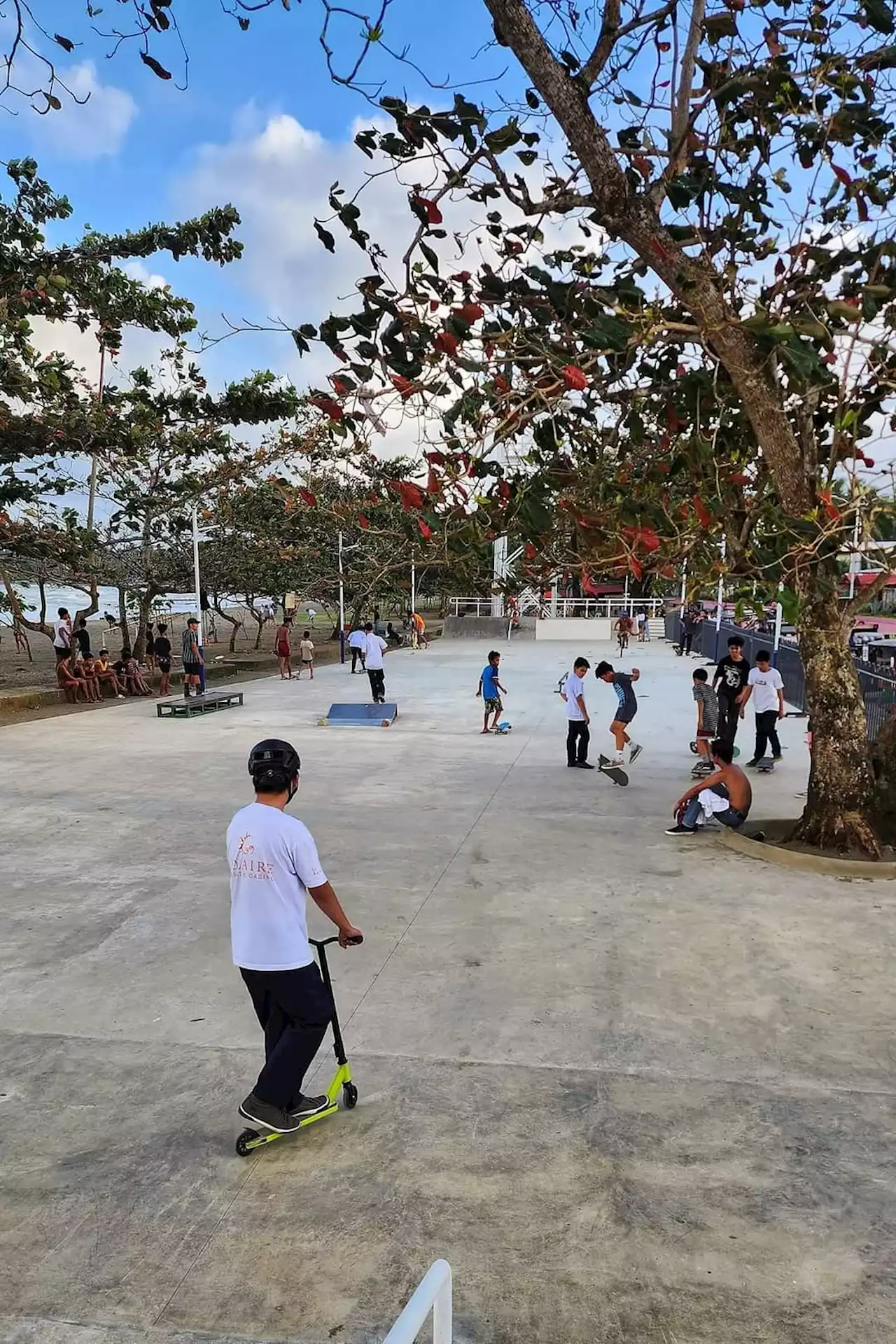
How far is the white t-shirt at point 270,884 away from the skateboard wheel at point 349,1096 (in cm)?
68

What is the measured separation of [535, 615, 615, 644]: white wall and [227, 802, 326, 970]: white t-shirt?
34.6 meters

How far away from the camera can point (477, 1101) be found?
3557mm

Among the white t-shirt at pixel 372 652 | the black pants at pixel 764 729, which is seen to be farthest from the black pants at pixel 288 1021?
the white t-shirt at pixel 372 652

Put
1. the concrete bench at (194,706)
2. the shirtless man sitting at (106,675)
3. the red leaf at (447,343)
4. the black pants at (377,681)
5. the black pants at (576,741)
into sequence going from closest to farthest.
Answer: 1. the red leaf at (447,343)
2. the black pants at (576,741)
3. the concrete bench at (194,706)
4. the black pants at (377,681)
5. the shirtless man sitting at (106,675)

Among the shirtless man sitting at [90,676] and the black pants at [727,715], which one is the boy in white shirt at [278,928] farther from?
the shirtless man sitting at [90,676]

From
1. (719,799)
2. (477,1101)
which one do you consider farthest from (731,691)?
(477,1101)

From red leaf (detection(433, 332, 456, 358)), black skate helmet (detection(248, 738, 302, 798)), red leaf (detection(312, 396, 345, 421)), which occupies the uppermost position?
red leaf (detection(433, 332, 456, 358))

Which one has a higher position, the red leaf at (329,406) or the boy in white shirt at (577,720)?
the red leaf at (329,406)

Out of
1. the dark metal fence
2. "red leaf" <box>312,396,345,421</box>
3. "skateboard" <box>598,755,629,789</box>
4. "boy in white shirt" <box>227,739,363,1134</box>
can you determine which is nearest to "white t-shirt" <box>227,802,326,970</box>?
"boy in white shirt" <box>227,739,363,1134</box>

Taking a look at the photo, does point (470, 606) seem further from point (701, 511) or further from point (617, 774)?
point (701, 511)

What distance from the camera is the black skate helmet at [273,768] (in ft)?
10.3

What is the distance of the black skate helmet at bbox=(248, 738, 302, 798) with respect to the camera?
315 centimetres

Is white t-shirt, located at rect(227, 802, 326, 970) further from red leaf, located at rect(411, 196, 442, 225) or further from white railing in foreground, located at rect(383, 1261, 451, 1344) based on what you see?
red leaf, located at rect(411, 196, 442, 225)

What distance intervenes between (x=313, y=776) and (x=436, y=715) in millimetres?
5316
